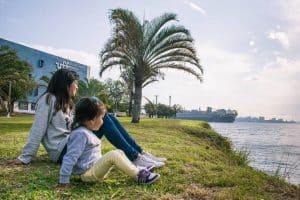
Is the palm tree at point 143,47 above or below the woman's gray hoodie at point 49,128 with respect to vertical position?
above

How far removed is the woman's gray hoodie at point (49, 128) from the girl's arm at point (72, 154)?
0.75 meters

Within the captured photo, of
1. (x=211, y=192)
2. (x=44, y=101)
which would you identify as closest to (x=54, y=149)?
(x=44, y=101)

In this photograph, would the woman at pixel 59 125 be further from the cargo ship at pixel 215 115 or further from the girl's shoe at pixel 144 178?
the cargo ship at pixel 215 115

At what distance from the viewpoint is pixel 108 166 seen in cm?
430

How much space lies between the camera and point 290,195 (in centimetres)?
454

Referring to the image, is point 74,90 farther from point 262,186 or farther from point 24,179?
point 262,186

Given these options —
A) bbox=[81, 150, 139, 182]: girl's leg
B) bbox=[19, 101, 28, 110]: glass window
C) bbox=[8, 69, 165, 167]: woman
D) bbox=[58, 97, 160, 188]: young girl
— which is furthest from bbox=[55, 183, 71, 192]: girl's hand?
bbox=[19, 101, 28, 110]: glass window

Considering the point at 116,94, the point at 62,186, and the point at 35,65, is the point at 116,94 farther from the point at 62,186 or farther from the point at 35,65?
the point at 62,186

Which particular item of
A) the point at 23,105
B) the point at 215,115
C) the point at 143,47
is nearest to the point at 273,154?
the point at 143,47

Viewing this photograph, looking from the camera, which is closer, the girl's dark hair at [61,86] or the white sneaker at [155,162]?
the girl's dark hair at [61,86]

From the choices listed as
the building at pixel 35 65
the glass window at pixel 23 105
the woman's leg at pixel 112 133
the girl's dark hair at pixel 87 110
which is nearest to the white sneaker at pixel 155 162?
the woman's leg at pixel 112 133

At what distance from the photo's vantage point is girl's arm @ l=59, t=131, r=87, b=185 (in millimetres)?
4070

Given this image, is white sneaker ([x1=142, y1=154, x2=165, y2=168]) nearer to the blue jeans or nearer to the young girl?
the blue jeans

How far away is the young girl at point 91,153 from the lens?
4.26m
